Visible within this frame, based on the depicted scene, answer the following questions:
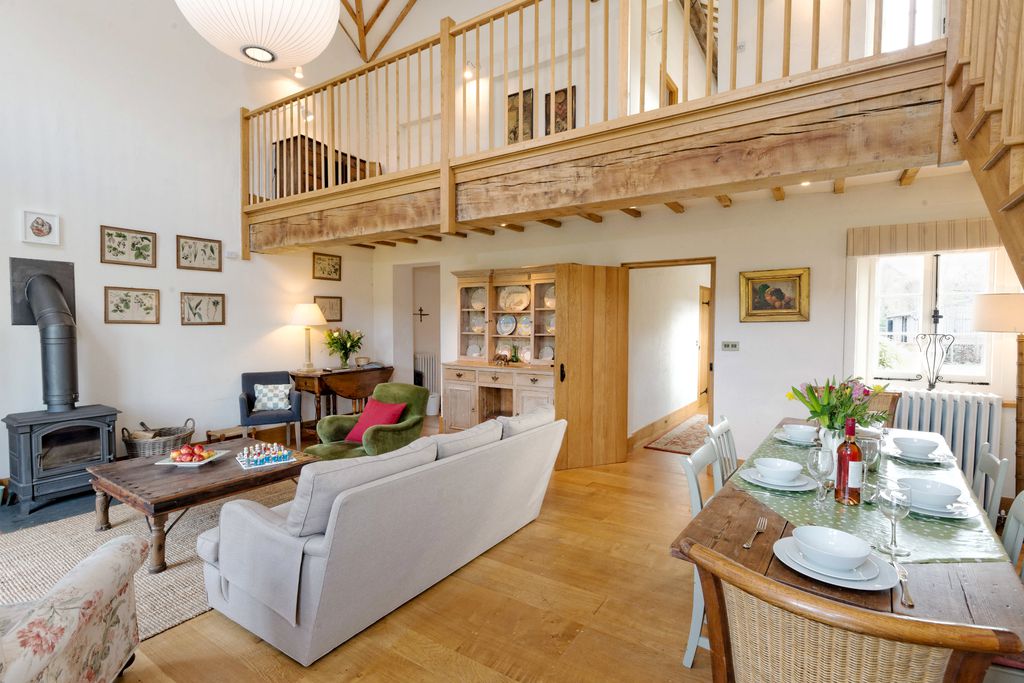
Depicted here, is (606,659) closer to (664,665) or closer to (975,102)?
(664,665)

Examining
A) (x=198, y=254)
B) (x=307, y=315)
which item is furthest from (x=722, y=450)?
(x=198, y=254)

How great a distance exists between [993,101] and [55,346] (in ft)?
18.4

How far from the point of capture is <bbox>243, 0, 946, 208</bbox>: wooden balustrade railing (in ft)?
8.99

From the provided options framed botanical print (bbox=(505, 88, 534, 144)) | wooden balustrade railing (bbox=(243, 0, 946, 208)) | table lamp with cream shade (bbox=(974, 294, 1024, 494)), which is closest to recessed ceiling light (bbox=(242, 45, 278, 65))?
wooden balustrade railing (bbox=(243, 0, 946, 208))

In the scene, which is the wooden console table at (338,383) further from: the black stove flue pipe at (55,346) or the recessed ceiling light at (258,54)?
the recessed ceiling light at (258,54)

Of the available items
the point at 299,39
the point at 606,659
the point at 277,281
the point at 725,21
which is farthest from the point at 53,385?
the point at 725,21

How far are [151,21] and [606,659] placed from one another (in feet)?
21.1

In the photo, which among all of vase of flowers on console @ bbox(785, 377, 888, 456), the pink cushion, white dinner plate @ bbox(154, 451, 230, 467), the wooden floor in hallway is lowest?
the wooden floor in hallway

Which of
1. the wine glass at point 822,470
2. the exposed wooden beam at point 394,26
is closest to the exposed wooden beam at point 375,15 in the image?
the exposed wooden beam at point 394,26

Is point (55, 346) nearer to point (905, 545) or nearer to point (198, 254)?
point (198, 254)

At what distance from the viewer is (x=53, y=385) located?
3.79 meters

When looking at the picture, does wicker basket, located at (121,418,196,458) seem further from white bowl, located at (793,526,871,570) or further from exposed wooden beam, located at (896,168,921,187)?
exposed wooden beam, located at (896,168,921,187)

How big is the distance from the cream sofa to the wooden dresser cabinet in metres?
2.15

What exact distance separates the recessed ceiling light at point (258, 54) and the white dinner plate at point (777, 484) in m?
3.11
